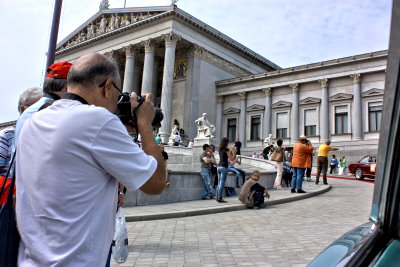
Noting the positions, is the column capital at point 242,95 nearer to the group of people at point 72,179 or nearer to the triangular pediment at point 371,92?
the triangular pediment at point 371,92

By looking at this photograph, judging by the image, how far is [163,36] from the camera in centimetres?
3800

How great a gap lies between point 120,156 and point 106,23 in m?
48.2

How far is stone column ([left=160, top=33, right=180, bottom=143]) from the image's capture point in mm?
35906

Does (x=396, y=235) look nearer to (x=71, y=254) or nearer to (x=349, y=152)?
(x=71, y=254)

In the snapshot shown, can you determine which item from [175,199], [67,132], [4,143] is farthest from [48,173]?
[175,199]

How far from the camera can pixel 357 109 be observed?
107 ft

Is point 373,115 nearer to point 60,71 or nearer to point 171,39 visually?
point 171,39

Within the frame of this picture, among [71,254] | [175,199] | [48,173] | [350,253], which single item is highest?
[48,173]

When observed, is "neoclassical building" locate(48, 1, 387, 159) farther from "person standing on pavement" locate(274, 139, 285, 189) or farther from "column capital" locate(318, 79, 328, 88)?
"person standing on pavement" locate(274, 139, 285, 189)

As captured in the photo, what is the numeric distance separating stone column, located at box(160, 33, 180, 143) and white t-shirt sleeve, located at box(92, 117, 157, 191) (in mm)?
34015

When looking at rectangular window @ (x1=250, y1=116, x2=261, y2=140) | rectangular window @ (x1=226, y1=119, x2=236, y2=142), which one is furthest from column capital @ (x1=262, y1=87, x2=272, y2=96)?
rectangular window @ (x1=226, y1=119, x2=236, y2=142)

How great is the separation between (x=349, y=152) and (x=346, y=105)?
202 inches

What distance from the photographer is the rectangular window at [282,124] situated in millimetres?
38241

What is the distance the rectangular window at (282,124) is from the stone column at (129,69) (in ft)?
56.9
